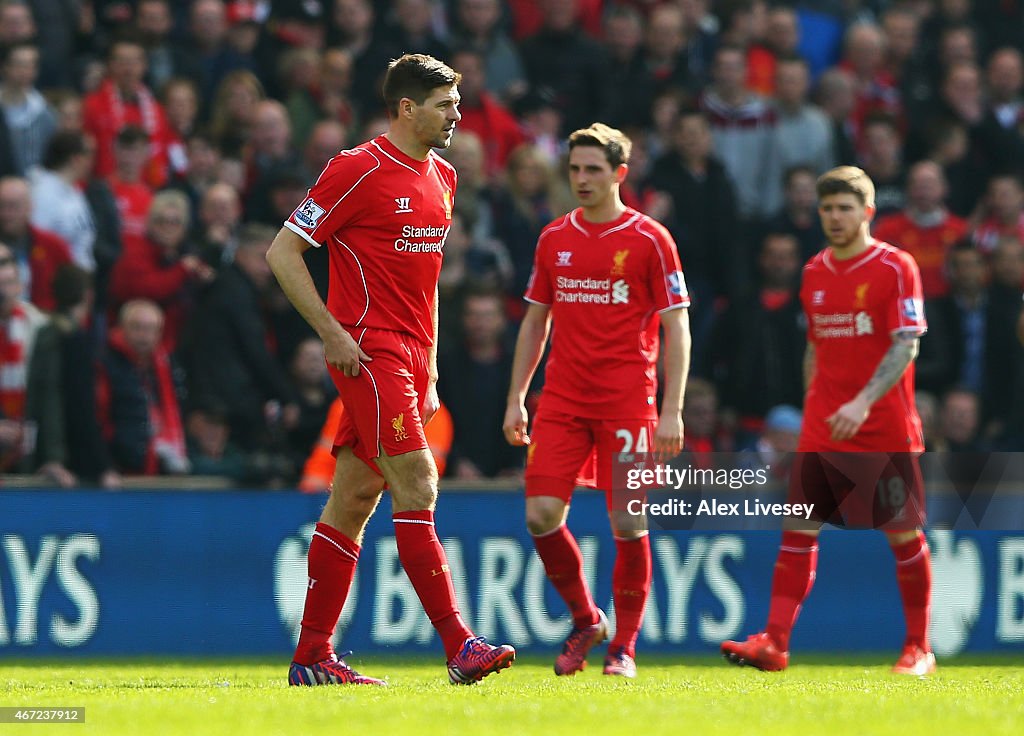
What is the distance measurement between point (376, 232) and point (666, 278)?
166cm

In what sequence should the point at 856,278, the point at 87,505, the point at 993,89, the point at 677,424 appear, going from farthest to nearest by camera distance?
the point at 993,89 → the point at 87,505 → the point at 856,278 → the point at 677,424

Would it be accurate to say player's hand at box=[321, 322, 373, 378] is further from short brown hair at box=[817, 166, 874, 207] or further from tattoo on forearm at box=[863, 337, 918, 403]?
short brown hair at box=[817, 166, 874, 207]

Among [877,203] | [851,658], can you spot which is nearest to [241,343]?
A: [851,658]

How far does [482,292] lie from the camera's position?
1184 centimetres

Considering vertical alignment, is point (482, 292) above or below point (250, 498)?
above

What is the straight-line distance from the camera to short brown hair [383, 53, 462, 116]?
7363 millimetres

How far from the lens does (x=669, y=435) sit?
8266mm

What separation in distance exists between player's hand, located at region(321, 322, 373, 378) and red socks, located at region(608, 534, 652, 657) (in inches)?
75.6

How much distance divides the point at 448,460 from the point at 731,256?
323cm

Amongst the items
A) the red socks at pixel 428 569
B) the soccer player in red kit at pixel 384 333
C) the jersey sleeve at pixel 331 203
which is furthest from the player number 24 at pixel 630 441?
the jersey sleeve at pixel 331 203

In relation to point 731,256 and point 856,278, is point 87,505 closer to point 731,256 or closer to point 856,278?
point 856,278

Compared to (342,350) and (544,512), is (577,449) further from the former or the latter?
(342,350)

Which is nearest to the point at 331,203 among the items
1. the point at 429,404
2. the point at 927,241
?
the point at 429,404

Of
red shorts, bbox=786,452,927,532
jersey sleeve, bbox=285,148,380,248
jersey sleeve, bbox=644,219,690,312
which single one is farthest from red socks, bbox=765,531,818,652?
jersey sleeve, bbox=285,148,380,248
